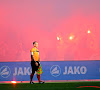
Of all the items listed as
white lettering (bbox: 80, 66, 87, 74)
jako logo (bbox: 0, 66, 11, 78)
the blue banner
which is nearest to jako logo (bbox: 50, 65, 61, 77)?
the blue banner

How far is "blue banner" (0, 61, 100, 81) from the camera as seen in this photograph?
14.0m

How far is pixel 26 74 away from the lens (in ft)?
46.3

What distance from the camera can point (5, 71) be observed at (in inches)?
551

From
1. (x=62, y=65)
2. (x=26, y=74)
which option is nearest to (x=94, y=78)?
(x=62, y=65)

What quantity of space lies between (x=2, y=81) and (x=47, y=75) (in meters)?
2.38

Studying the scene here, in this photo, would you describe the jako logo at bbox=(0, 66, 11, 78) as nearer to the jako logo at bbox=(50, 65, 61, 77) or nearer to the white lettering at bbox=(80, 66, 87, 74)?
the jako logo at bbox=(50, 65, 61, 77)

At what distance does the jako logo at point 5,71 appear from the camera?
1395cm

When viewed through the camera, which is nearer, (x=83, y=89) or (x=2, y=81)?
(x=83, y=89)

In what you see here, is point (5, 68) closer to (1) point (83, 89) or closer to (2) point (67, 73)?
(2) point (67, 73)

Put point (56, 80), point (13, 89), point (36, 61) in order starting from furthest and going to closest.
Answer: point (56, 80)
point (36, 61)
point (13, 89)

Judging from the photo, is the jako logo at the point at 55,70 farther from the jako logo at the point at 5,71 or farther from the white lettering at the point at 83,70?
the jako logo at the point at 5,71

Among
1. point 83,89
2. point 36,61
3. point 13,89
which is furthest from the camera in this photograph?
point 36,61

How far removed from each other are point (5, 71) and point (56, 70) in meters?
2.69

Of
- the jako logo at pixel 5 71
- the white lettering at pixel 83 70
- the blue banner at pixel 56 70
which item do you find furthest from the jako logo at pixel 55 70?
the jako logo at pixel 5 71
